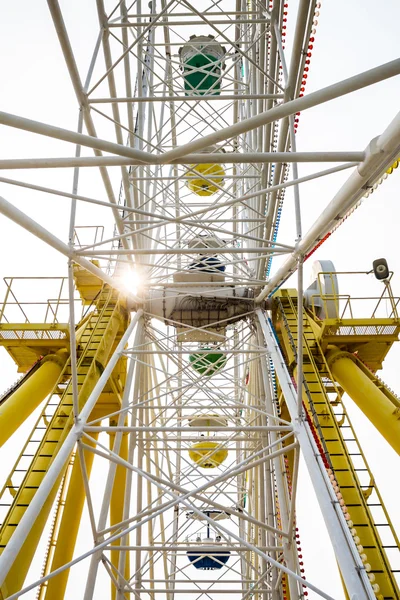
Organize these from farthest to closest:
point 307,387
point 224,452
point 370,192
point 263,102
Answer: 1. point 224,452
2. point 307,387
3. point 263,102
4. point 370,192

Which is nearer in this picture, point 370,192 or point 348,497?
point 370,192

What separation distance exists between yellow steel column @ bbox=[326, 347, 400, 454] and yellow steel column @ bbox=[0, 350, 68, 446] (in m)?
7.03

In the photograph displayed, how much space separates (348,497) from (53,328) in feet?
25.4

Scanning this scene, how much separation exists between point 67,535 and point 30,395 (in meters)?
3.11

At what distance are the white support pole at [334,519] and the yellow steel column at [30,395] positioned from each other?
5.76m

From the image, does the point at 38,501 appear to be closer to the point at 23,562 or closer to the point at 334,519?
the point at 23,562

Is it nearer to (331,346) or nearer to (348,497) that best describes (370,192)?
(348,497)

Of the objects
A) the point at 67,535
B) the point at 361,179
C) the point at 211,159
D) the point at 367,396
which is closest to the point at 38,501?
the point at 67,535

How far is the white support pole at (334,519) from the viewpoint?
609 centimetres

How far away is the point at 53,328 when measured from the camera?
1226 cm

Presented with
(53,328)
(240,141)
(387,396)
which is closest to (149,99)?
(240,141)

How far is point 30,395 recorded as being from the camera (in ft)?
36.2

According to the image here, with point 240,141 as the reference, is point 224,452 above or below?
below

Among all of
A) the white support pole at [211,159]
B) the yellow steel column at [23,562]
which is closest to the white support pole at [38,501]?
the yellow steel column at [23,562]
